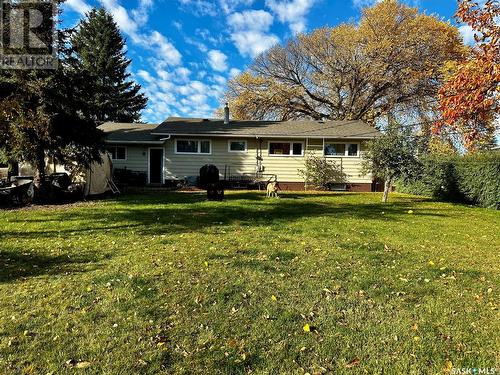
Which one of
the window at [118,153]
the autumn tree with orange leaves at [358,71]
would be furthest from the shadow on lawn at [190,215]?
the autumn tree with orange leaves at [358,71]

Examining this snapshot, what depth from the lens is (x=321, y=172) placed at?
753 inches

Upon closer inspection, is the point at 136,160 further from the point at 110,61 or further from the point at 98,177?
the point at 110,61

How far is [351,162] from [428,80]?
42.8 feet

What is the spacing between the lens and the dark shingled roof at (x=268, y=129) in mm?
19312

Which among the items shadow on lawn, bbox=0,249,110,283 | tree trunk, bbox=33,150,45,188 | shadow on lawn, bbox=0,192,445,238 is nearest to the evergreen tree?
tree trunk, bbox=33,150,45,188

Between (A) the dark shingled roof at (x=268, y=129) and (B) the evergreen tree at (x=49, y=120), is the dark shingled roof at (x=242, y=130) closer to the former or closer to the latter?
(A) the dark shingled roof at (x=268, y=129)

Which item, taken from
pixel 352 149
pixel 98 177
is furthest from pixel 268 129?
pixel 98 177

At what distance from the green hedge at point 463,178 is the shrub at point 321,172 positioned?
4310 mm

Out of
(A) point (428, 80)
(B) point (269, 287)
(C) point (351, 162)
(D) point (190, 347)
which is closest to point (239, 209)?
(B) point (269, 287)

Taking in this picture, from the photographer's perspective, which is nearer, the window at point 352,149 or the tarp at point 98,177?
the tarp at point 98,177

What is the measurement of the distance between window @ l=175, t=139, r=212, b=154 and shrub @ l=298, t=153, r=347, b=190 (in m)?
5.49

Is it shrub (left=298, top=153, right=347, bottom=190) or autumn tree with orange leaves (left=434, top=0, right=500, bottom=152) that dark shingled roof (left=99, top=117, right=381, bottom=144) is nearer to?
shrub (left=298, top=153, right=347, bottom=190)

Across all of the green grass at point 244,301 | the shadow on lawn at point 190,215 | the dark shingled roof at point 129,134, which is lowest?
the green grass at point 244,301

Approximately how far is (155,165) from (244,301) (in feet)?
57.1
